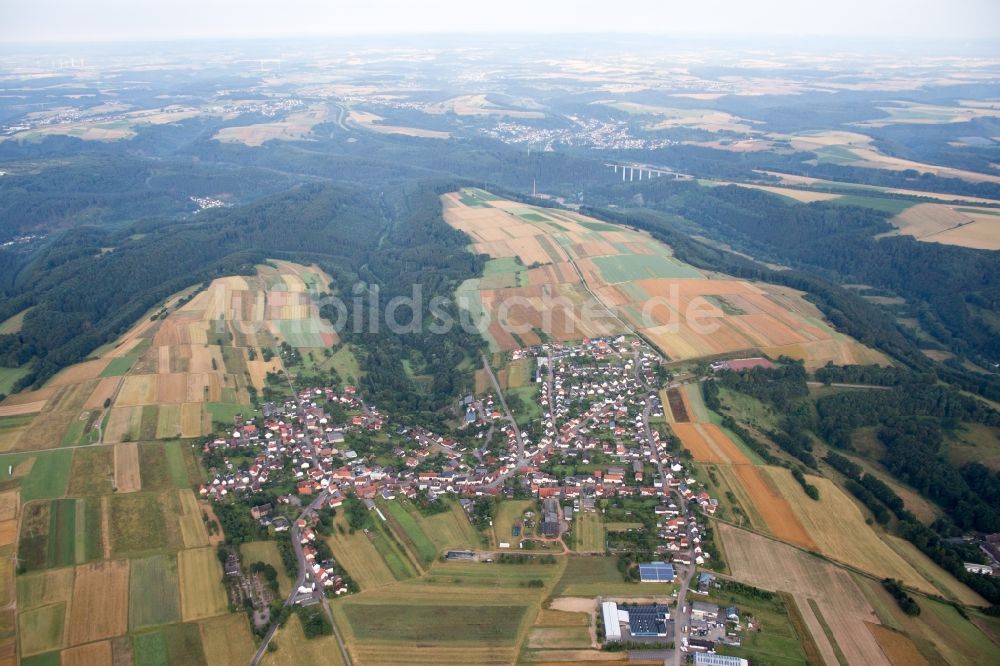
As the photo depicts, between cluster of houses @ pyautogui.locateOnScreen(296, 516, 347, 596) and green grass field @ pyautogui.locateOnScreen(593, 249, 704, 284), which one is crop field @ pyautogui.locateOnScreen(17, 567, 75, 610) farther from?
green grass field @ pyautogui.locateOnScreen(593, 249, 704, 284)

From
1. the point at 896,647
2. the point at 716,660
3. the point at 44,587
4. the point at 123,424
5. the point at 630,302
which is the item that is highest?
the point at 630,302

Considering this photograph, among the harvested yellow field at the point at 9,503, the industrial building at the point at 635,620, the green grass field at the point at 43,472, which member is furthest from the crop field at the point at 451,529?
the harvested yellow field at the point at 9,503

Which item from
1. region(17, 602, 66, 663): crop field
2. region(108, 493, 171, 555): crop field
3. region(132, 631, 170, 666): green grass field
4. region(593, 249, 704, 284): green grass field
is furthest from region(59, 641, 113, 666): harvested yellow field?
region(593, 249, 704, 284): green grass field

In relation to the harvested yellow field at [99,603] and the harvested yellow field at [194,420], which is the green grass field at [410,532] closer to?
the harvested yellow field at [99,603]

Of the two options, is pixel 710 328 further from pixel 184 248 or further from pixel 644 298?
pixel 184 248

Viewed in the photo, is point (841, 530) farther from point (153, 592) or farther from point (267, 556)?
point (153, 592)

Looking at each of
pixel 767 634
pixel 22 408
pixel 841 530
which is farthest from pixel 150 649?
pixel 841 530

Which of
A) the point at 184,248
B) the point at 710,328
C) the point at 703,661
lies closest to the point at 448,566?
the point at 703,661
